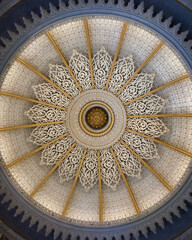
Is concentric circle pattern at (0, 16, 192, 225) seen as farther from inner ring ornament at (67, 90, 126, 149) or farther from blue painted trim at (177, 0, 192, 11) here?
blue painted trim at (177, 0, 192, 11)

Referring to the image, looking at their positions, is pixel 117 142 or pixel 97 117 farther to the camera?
pixel 97 117

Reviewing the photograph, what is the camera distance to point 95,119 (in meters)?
9.36

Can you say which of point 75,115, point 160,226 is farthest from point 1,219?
point 160,226

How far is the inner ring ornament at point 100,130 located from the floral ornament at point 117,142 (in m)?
0.18

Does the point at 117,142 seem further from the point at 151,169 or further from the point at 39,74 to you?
the point at 39,74

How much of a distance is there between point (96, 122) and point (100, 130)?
334mm

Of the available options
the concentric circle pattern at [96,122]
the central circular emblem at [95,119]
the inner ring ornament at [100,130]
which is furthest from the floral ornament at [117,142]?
the central circular emblem at [95,119]

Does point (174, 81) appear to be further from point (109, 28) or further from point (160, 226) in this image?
point (160, 226)

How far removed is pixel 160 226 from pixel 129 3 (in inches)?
284

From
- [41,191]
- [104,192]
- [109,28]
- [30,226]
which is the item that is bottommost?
[104,192]

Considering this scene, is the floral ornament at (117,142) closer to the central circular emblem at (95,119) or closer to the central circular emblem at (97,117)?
the central circular emblem at (95,119)

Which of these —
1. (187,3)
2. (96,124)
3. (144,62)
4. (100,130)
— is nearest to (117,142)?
(100,130)

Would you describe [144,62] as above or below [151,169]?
above

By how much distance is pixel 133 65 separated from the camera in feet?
27.5
